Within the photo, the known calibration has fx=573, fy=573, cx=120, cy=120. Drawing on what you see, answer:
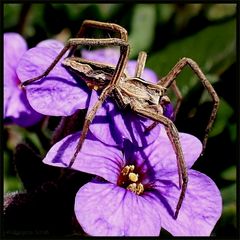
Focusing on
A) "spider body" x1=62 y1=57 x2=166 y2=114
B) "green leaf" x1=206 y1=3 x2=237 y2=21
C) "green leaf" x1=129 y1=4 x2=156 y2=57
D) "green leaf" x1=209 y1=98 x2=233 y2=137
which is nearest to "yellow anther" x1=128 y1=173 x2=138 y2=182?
"spider body" x1=62 y1=57 x2=166 y2=114

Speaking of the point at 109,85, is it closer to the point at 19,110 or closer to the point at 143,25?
the point at 19,110

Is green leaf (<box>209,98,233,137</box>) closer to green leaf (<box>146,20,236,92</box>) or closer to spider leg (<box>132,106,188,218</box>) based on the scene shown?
green leaf (<box>146,20,236,92</box>)

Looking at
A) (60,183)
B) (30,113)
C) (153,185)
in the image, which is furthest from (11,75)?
(153,185)

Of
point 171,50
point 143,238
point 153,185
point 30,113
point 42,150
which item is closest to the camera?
point 143,238

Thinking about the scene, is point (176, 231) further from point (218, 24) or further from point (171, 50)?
point (218, 24)

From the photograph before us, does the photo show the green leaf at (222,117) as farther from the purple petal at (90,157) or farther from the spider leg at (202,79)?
the purple petal at (90,157)

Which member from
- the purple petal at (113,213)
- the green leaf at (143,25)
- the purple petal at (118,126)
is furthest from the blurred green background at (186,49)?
the purple petal at (113,213)
